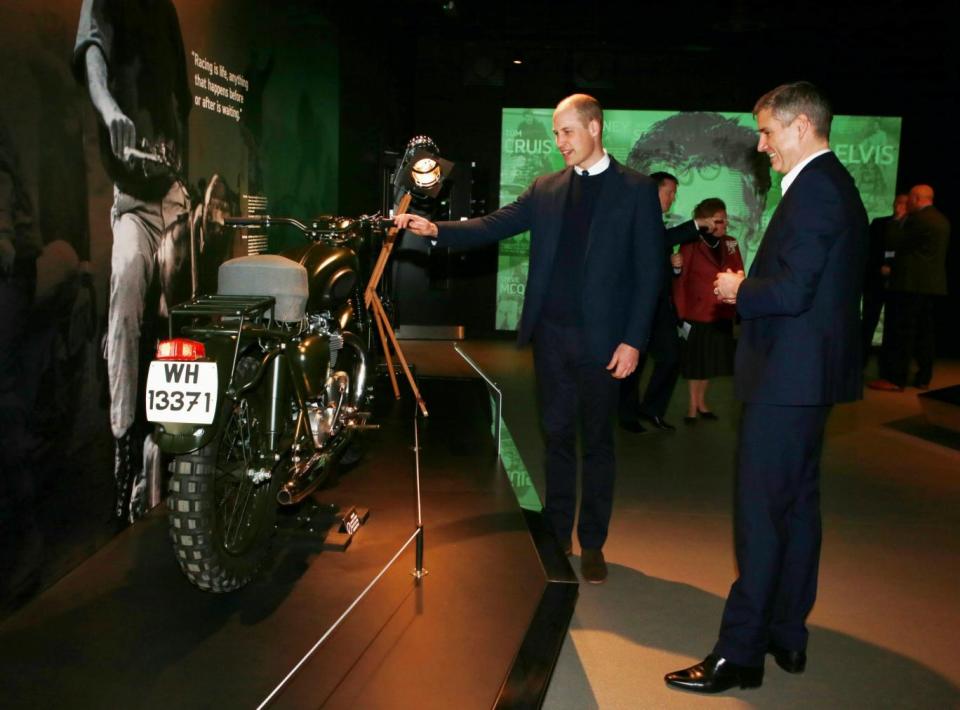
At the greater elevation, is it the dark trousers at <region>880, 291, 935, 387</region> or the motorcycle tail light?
the motorcycle tail light

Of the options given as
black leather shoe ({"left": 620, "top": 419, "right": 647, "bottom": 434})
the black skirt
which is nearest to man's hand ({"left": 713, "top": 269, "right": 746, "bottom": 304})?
black leather shoe ({"left": 620, "top": 419, "right": 647, "bottom": 434})

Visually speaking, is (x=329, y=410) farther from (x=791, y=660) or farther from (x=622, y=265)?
(x=791, y=660)

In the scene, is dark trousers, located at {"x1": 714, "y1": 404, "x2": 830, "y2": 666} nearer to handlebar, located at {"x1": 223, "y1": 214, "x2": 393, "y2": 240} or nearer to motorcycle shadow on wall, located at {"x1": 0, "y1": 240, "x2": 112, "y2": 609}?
handlebar, located at {"x1": 223, "y1": 214, "x2": 393, "y2": 240}

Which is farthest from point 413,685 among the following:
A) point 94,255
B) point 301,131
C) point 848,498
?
point 301,131

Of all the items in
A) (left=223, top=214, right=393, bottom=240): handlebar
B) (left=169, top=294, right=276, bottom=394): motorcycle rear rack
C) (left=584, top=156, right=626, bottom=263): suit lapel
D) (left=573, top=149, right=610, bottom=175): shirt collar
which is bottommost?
(left=169, top=294, right=276, bottom=394): motorcycle rear rack

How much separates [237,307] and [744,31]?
836cm

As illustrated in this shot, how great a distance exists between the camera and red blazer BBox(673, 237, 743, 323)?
5906 millimetres

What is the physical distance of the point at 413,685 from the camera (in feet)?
7.27

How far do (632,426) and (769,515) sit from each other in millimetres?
3526

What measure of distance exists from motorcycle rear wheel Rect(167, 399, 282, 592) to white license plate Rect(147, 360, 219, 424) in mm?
134

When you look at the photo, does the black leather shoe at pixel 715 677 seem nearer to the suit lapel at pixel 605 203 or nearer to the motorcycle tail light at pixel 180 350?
the suit lapel at pixel 605 203

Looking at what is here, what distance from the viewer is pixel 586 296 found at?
10.6 feet

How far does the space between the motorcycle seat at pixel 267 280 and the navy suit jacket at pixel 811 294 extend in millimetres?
1377

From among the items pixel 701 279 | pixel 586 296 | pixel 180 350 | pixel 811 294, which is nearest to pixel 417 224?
pixel 586 296
